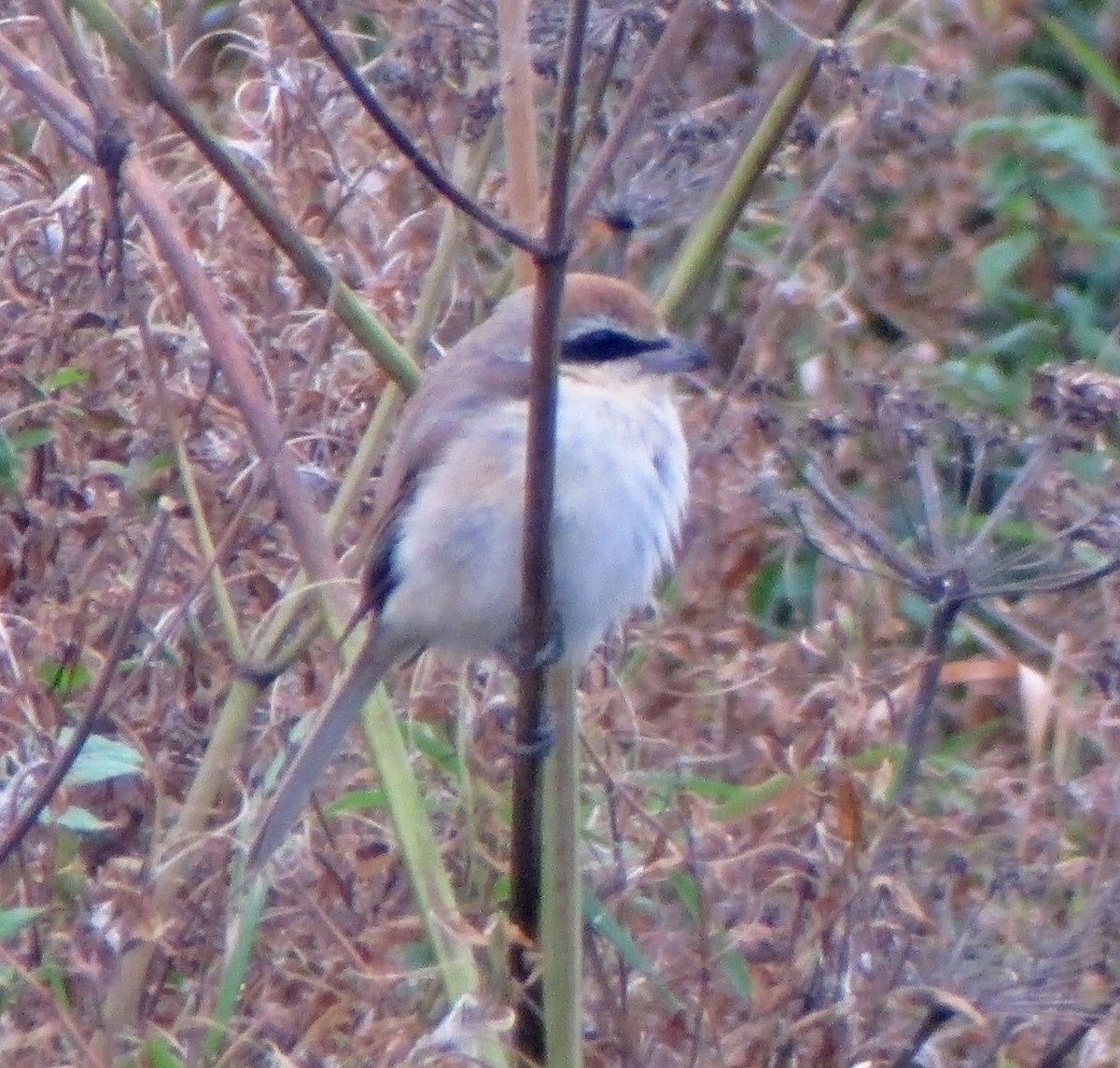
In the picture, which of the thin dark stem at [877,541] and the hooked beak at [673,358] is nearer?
the thin dark stem at [877,541]

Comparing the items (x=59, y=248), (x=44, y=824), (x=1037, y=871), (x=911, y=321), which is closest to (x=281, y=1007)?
(x=44, y=824)

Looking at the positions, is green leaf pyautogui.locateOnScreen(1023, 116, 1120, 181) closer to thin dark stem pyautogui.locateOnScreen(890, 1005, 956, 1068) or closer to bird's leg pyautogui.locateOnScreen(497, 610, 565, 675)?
bird's leg pyautogui.locateOnScreen(497, 610, 565, 675)

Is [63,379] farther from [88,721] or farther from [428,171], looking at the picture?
[428,171]

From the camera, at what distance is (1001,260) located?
5230 mm

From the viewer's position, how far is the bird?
3287 mm

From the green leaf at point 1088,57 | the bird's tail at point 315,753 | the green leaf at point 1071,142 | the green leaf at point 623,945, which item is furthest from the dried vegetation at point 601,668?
the green leaf at point 1088,57

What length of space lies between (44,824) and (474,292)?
4.48 feet

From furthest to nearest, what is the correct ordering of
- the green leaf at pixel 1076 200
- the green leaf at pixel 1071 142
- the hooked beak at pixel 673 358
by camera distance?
the green leaf at pixel 1076 200
the green leaf at pixel 1071 142
the hooked beak at pixel 673 358

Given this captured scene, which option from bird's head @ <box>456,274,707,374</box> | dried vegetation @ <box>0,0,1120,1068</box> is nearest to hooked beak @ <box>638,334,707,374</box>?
bird's head @ <box>456,274,707,374</box>

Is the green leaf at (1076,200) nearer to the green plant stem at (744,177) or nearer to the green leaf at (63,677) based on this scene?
the green plant stem at (744,177)

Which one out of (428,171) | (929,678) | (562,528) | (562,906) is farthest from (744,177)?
(562,906)

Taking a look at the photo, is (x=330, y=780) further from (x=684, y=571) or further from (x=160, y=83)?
(x=160, y=83)

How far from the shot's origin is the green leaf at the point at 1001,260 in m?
5.21

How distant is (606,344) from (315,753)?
764 mm
